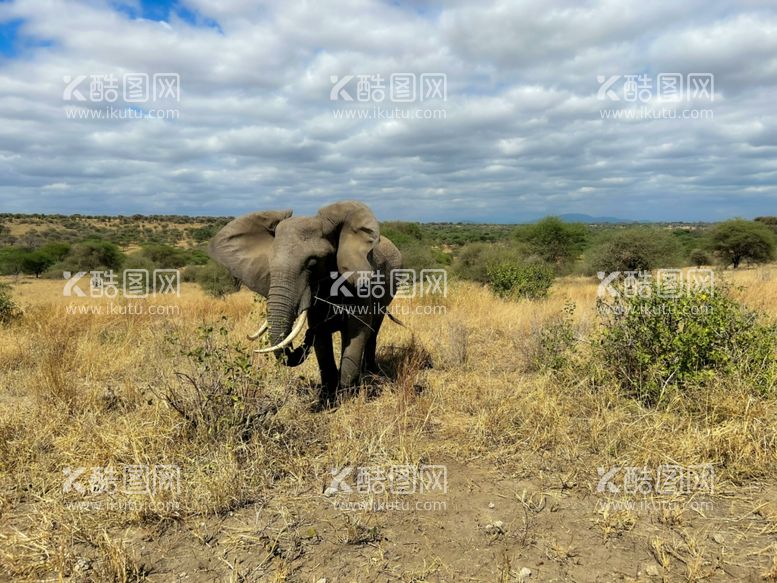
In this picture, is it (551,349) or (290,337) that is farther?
(551,349)

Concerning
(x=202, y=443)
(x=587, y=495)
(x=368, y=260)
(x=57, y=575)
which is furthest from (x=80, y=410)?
(x=587, y=495)

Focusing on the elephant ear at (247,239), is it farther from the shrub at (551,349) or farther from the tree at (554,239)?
the tree at (554,239)

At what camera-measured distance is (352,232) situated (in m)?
5.17

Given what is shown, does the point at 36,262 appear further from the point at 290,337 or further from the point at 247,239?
the point at 290,337

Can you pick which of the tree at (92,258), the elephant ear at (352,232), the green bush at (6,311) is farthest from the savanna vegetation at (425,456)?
the tree at (92,258)

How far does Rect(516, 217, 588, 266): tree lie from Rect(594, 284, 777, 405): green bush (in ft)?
77.7

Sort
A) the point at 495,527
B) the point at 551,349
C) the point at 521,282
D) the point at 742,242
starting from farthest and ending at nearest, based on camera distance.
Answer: the point at 742,242, the point at 521,282, the point at 551,349, the point at 495,527

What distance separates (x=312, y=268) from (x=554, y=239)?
27.4 meters

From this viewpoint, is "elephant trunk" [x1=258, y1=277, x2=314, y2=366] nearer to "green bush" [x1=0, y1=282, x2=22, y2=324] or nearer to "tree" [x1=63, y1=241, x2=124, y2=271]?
"green bush" [x1=0, y1=282, x2=22, y2=324]

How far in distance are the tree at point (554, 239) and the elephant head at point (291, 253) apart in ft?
80.8

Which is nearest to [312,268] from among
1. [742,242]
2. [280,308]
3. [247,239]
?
[280,308]

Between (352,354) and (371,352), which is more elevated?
(352,354)

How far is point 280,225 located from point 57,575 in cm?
334

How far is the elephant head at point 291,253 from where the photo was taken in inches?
183
